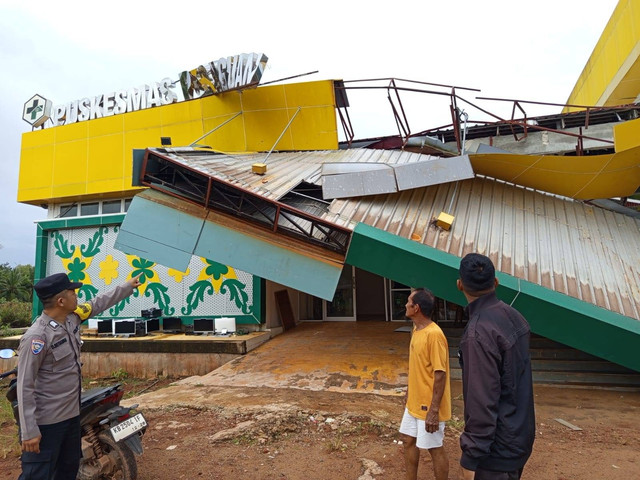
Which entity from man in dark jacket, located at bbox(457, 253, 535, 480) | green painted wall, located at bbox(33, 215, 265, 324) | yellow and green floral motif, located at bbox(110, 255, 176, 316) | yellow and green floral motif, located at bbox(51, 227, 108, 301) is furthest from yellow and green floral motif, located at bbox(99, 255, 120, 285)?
man in dark jacket, located at bbox(457, 253, 535, 480)

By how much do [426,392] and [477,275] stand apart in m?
1.32

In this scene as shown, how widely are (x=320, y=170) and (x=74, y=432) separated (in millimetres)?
6482

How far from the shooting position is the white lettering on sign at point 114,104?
12.3 m

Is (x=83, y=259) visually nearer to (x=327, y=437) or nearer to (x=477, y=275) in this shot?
(x=327, y=437)

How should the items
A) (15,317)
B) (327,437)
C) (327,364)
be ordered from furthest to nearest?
(15,317), (327,364), (327,437)

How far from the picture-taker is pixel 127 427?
3.28m

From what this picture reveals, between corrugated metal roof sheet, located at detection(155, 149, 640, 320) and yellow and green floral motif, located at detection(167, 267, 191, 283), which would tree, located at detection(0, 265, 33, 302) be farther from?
corrugated metal roof sheet, located at detection(155, 149, 640, 320)

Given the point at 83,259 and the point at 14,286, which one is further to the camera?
the point at 14,286

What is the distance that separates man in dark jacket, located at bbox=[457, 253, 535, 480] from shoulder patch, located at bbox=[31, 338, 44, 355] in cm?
268

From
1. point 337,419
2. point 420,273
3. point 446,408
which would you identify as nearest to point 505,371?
point 446,408

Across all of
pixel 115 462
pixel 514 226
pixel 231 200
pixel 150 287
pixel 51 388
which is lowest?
pixel 115 462

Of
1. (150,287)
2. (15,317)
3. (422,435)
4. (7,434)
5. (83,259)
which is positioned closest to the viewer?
(422,435)

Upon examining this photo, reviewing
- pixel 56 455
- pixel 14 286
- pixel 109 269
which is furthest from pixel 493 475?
pixel 14 286

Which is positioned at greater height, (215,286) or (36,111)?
(36,111)
